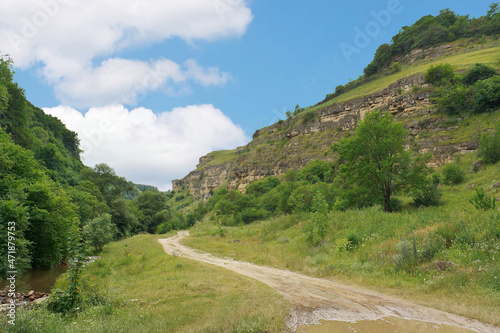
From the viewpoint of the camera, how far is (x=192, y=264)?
15.0 metres

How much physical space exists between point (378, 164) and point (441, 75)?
4219 cm

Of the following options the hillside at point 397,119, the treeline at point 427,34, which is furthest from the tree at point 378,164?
the treeline at point 427,34

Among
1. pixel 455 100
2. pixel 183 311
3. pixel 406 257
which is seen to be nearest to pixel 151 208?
pixel 183 311

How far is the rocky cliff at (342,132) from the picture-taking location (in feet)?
127

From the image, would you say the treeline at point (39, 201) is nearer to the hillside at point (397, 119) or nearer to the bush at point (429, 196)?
the bush at point (429, 196)

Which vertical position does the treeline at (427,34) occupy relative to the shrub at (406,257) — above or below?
above

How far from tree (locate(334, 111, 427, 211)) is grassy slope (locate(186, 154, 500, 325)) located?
2.14 m

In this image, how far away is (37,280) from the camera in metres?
14.3

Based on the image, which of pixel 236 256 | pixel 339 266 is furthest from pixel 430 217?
pixel 236 256

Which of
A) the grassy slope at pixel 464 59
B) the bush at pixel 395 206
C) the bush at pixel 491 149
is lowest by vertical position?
the bush at pixel 395 206

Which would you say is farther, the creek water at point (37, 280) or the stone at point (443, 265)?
the creek water at point (37, 280)

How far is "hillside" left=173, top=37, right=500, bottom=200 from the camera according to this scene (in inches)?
1489

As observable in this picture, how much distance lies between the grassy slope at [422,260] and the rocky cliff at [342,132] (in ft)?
43.3

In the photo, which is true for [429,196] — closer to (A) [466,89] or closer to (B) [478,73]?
(A) [466,89]
